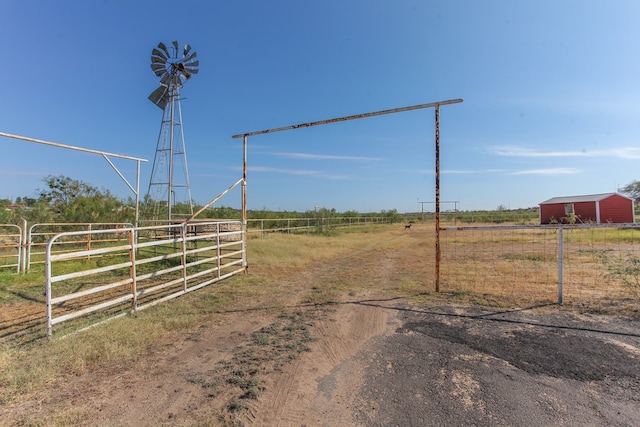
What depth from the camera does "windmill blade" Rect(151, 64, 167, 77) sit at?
1471cm

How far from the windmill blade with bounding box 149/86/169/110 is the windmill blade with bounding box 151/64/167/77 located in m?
0.62

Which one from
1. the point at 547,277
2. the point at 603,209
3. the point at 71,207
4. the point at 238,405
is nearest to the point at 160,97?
the point at 71,207

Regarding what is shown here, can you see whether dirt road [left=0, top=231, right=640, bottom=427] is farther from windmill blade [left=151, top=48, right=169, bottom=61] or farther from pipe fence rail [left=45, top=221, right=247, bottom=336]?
windmill blade [left=151, top=48, right=169, bottom=61]

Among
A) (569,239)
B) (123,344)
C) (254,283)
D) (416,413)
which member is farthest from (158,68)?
(569,239)

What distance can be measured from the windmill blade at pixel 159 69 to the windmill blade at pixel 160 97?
2.03 feet

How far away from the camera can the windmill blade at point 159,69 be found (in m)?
14.7

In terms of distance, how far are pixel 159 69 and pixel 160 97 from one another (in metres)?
1.26

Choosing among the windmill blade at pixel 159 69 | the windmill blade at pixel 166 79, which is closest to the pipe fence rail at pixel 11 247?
the windmill blade at pixel 166 79

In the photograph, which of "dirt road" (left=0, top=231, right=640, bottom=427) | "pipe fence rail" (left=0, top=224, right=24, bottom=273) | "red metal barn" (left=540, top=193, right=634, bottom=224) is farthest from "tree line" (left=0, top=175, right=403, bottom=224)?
"red metal barn" (left=540, top=193, right=634, bottom=224)

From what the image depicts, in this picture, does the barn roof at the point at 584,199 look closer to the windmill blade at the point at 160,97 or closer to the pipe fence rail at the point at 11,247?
the windmill blade at the point at 160,97

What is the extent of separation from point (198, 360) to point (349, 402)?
5.94 feet

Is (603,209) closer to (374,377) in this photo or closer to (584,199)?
(584,199)

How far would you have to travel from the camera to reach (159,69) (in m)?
14.7

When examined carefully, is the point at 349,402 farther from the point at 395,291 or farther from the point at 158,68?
the point at 158,68
